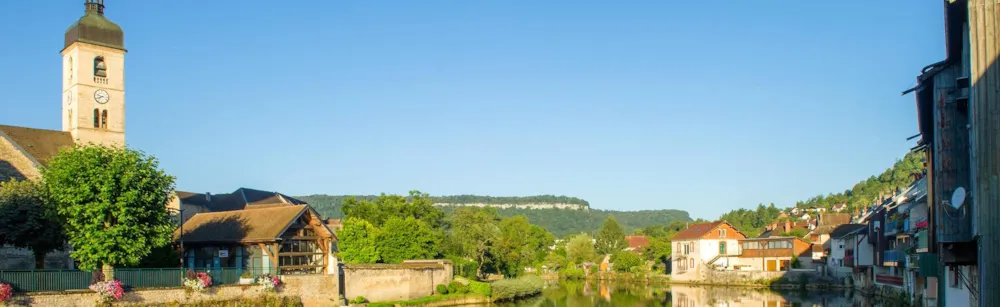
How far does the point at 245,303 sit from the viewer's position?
113ft

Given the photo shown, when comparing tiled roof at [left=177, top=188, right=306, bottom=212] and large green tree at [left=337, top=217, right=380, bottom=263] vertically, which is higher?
tiled roof at [left=177, top=188, right=306, bottom=212]

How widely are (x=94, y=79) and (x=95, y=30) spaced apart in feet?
9.04

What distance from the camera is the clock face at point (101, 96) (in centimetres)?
4623

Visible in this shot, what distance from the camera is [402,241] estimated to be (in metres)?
52.3

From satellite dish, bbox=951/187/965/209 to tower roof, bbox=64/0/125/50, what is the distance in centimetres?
4223

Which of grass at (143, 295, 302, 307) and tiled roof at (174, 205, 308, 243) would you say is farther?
tiled roof at (174, 205, 308, 243)

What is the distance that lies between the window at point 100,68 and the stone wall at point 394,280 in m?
17.9

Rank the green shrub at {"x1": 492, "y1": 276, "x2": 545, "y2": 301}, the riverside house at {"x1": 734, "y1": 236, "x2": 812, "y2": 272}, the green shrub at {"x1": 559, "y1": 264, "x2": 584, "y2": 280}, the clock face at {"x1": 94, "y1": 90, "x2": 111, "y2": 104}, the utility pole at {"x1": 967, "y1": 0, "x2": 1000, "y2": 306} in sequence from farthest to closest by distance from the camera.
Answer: the green shrub at {"x1": 559, "y1": 264, "x2": 584, "y2": 280}, the riverside house at {"x1": 734, "y1": 236, "x2": 812, "y2": 272}, the green shrub at {"x1": 492, "y1": 276, "x2": 545, "y2": 301}, the clock face at {"x1": 94, "y1": 90, "x2": 111, "y2": 104}, the utility pole at {"x1": 967, "y1": 0, "x2": 1000, "y2": 306}

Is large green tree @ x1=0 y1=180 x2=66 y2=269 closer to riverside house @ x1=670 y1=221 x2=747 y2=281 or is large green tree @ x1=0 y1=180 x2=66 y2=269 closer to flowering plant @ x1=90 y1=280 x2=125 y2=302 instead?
flowering plant @ x1=90 y1=280 x2=125 y2=302

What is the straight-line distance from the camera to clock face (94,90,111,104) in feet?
152

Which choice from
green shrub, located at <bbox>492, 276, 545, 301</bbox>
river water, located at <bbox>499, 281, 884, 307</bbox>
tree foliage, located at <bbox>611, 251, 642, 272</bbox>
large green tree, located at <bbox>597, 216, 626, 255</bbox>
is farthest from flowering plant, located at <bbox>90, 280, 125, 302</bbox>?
large green tree, located at <bbox>597, 216, 626, 255</bbox>

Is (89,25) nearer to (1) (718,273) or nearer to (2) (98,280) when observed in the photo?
(2) (98,280)

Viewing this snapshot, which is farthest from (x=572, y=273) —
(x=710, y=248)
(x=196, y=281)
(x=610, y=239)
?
(x=196, y=281)

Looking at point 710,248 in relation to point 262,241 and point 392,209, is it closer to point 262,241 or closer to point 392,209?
point 392,209
